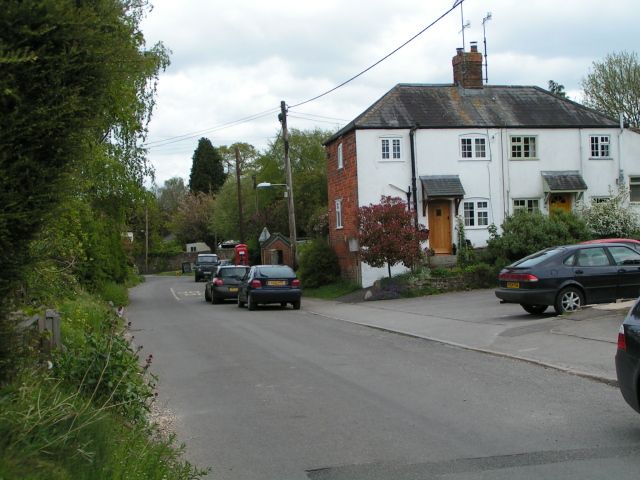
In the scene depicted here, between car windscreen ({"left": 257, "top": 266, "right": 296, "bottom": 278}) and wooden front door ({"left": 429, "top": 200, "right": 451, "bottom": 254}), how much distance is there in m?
9.41

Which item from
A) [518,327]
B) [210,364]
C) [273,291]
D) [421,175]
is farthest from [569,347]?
[421,175]

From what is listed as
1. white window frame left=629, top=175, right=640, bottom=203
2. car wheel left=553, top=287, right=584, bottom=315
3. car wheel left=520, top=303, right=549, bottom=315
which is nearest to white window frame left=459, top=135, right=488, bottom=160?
white window frame left=629, top=175, right=640, bottom=203

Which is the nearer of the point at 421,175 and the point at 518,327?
the point at 518,327

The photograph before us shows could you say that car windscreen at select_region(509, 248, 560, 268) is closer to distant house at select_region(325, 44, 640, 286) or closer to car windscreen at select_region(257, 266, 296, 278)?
car windscreen at select_region(257, 266, 296, 278)

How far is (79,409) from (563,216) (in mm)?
25670

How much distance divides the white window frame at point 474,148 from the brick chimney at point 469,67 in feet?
11.3

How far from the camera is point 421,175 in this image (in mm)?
30953

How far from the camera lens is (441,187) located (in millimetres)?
30438

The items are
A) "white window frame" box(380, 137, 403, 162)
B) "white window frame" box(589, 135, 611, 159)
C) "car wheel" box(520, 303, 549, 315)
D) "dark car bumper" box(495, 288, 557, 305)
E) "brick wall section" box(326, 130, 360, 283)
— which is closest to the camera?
"dark car bumper" box(495, 288, 557, 305)

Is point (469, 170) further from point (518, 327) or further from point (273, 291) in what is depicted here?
point (518, 327)

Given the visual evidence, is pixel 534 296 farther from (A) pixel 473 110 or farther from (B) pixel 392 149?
(A) pixel 473 110

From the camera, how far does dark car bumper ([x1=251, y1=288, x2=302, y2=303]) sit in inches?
923

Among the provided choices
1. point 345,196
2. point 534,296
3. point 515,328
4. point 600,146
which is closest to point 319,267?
point 345,196

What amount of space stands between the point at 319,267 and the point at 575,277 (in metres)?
17.7
